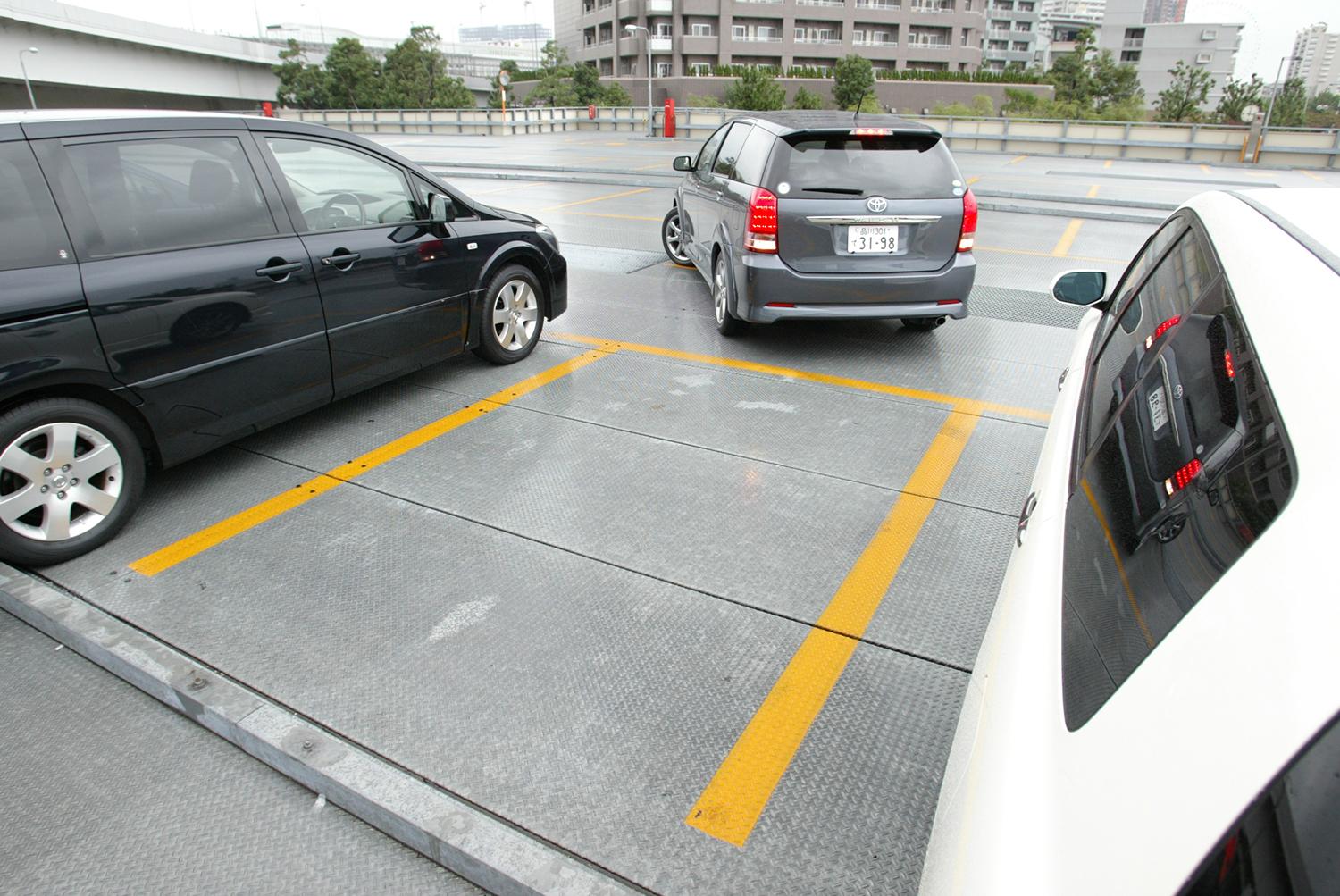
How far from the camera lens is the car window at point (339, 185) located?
4551mm

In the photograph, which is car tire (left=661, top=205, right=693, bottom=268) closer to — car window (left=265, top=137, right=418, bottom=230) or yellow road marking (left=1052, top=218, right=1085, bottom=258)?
car window (left=265, top=137, right=418, bottom=230)

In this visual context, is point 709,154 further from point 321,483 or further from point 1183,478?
point 1183,478

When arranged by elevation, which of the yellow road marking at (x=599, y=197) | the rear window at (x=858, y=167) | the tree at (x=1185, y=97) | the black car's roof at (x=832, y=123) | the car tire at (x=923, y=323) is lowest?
the car tire at (x=923, y=323)

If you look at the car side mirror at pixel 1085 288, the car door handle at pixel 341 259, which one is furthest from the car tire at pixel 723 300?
the car side mirror at pixel 1085 288

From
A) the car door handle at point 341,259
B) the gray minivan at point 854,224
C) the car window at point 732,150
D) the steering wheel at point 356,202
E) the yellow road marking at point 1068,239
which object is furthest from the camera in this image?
the yellow road marking at point 1068,239

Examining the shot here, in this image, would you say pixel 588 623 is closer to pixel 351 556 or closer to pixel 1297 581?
pixel 351 556

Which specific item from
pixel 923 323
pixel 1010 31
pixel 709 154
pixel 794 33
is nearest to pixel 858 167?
pixel 923 323

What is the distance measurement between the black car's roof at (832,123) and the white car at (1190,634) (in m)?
4.19

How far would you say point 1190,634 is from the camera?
982mm

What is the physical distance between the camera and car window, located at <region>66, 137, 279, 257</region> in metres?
3.69

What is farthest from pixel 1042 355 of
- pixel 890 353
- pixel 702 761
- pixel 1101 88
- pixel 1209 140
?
pixel 1101 88

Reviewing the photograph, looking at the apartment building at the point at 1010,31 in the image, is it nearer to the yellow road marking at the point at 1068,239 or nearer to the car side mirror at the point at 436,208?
the yellow road marking at the point at 1068,239

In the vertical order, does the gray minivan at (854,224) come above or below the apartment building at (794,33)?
below

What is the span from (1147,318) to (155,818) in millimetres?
3126
